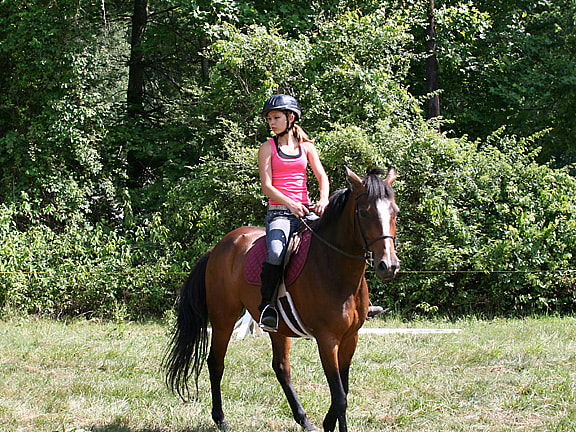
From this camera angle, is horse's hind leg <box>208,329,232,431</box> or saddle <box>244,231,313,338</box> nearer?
saddle <box>244,231,313,338</box>

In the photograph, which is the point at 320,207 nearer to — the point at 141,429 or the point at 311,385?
the point at 311,385

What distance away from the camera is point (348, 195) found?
456 centimetres

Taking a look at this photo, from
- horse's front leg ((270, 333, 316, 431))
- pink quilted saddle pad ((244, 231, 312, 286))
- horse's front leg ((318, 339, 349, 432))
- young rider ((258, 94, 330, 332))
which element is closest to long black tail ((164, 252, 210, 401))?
horse's front leg ((270, 333, 316, 431))

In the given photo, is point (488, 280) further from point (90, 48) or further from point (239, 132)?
point (90, 48)

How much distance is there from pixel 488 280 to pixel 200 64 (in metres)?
11.0

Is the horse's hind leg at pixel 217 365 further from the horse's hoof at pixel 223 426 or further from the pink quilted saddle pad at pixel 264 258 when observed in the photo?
the pink quilted saddle pad at pixel 264 258

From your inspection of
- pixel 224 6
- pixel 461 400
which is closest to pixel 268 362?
pixel 461 400

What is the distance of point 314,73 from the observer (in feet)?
43.2

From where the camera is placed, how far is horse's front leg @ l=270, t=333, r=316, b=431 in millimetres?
5152

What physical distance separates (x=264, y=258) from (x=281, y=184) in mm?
692

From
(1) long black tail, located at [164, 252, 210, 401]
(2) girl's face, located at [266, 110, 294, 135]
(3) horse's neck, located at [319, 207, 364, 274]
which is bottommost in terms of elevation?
(1) long black tail, located at [164, 252, 210, 401]

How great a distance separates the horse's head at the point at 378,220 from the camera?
386 cm

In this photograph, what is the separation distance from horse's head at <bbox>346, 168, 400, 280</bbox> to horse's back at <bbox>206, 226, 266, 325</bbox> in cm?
155

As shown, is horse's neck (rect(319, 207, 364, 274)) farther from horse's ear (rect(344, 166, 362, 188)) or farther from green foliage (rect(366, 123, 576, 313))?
green foliage (rect(366, 123, 576, 313))
